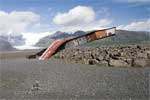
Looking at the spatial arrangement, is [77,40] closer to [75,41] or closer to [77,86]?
[75,41]

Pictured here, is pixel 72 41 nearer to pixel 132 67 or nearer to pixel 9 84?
pixel 132 67

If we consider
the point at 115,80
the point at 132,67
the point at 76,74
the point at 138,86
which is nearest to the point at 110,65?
the point at 132,67

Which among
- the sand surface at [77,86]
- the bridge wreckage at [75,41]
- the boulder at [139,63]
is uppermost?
the bridge wreckage at [75,41]

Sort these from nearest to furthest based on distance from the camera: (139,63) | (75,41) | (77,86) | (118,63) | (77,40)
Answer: (77,86), (139,63), (118,63), (75,41), (77,40)

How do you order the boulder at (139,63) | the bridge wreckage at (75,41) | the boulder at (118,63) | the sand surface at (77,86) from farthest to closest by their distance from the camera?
1. the bridge wreckage at (75,41)
2. the boulder at (118,63)
3. the boulder at (139,63)
4. the sand surface at (77,86)

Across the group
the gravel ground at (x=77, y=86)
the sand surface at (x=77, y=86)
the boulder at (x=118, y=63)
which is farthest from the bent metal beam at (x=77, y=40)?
the gravel ground at (x=77, y=86)

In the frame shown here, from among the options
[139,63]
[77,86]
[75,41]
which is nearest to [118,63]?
[139,63]

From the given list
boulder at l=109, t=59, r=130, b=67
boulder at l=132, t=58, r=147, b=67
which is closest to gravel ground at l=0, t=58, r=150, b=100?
boulder at l=132, t=58, r=147, b=67

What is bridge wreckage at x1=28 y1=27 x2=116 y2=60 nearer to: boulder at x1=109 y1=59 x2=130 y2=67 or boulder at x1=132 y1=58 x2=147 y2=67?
boulder at x1=109 y1=59 x2=130 y2=67

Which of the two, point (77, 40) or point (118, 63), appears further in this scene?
point (77, 40)

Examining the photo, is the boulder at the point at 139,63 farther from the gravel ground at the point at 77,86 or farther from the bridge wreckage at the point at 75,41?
the bridge wreckage at the point at 75,41

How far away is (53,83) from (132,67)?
41.6 ft

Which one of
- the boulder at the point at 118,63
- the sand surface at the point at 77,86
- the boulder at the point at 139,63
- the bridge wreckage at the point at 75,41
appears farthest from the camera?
the bridge wreckage at the point at 75,41

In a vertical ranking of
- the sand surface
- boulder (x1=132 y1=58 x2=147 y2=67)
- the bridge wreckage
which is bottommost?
the sand surface
